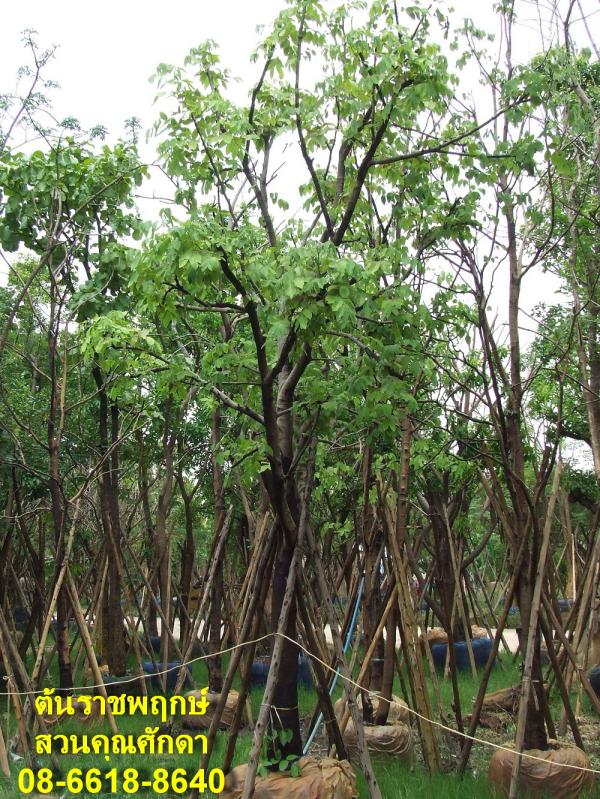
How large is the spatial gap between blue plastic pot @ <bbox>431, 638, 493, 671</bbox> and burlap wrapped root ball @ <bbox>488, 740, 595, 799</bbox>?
4819 mm

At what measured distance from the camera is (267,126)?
13.9 ft

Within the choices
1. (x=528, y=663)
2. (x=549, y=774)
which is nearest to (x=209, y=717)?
(x=549, y=774)

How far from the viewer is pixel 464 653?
926cm

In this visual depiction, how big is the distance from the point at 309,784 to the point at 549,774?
1.32 metres

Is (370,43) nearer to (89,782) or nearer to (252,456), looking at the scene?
(252,456)

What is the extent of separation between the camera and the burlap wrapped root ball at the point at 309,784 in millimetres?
3854

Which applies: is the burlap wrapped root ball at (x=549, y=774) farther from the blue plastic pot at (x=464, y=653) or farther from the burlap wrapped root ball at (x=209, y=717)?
the blue plastic pot at (x=464, y=653)

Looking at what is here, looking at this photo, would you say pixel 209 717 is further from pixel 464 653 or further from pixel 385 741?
pixel 464 653

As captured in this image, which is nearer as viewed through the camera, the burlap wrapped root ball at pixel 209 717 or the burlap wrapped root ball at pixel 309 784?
the burlap wrapped root ball at pixel 309 784

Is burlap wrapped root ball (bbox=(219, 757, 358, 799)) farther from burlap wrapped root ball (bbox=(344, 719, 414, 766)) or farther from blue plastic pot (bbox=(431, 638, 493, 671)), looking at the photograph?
blue plastic pot (bbox=(431, 638, 493, 671))

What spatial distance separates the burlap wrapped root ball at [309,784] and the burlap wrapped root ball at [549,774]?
2.88ft

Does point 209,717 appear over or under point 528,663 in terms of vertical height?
under

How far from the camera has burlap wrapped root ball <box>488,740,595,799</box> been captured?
162 inches

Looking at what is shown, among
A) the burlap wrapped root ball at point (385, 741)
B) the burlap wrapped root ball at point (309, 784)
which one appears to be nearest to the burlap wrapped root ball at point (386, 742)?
the burlap wrapped root ball at point (385, 741)
